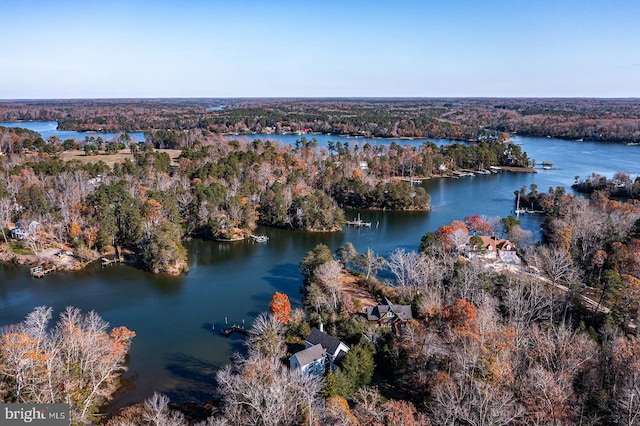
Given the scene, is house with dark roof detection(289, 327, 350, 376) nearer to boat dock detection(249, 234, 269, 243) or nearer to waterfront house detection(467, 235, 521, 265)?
waterfront house detection(467, 235, 521, 265)

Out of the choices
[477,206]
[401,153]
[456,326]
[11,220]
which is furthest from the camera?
[401,153]

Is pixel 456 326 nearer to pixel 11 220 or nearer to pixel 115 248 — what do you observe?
pixel 115 248

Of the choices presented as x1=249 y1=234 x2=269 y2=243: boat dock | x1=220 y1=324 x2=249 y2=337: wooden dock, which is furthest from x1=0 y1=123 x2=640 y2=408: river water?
x1=249 y1=234 x2=269 y2=243: boat dock

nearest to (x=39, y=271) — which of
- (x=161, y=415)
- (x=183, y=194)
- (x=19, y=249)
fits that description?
(x=19, y=249)

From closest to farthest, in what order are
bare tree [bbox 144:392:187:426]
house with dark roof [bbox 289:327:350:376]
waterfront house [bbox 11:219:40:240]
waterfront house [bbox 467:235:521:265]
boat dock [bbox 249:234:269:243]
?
bare tree [bbox 144:392:187:426], house with dark roof [bbox 289:327:350:376], waterfront house [bbox 467:235:521:265], waterfront house [bbox 11:219:40:240], boat dock [bbox 249:234:269:243]

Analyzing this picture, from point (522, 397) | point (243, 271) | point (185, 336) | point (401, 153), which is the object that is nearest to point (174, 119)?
point (401, 153)
